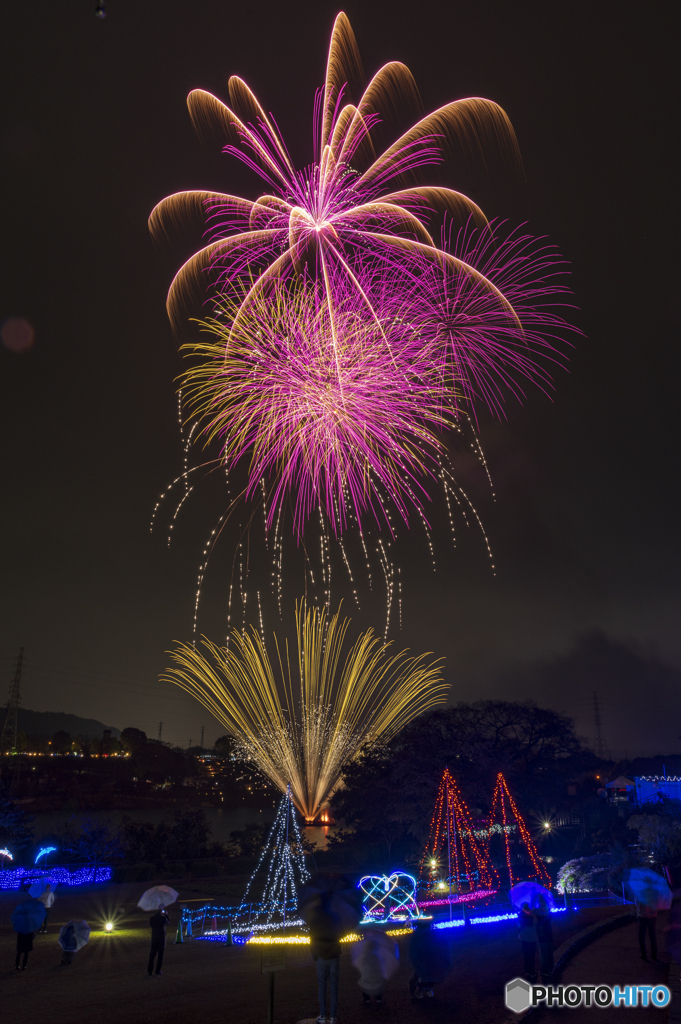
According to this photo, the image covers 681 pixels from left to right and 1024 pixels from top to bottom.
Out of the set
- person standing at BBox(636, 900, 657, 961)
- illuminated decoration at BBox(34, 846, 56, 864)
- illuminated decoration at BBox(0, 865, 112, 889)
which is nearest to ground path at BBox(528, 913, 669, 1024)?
person standing at BBox(636, 900, 657, 961)

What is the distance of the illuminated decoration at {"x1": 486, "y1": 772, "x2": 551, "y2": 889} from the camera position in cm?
1912

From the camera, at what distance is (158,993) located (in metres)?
9.66

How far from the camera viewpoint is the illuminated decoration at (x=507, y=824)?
1912 centimetres

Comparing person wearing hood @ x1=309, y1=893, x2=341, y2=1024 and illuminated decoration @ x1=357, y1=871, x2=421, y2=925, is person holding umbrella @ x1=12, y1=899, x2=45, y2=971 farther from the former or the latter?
illuminated decoration @ x1=357, y1=871, x2=421, y2=925

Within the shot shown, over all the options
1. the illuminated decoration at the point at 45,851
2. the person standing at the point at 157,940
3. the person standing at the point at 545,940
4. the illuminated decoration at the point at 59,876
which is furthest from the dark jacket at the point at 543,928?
the illuminated decoration at the point at 45,851

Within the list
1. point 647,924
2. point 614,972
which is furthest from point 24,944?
point 647,924

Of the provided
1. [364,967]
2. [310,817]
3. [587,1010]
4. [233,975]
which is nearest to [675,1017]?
[587,1010]

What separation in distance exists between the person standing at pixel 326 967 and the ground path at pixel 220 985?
723 mm

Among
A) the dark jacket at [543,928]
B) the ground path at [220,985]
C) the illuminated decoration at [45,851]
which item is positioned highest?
the illuminated decoration at [45,851]

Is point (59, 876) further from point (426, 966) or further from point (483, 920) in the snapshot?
point (426, 966)

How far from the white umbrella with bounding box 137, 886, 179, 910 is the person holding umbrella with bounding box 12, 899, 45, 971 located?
1648mm

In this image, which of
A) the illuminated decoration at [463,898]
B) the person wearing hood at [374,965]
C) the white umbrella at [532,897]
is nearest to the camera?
the person wearing hood at [374,965]

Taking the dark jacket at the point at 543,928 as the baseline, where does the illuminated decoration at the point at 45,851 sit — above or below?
above

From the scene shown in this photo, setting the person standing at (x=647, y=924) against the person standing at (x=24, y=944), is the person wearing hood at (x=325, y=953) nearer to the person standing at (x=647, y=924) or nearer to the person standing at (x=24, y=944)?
the person standing at (x=647, y=924)
